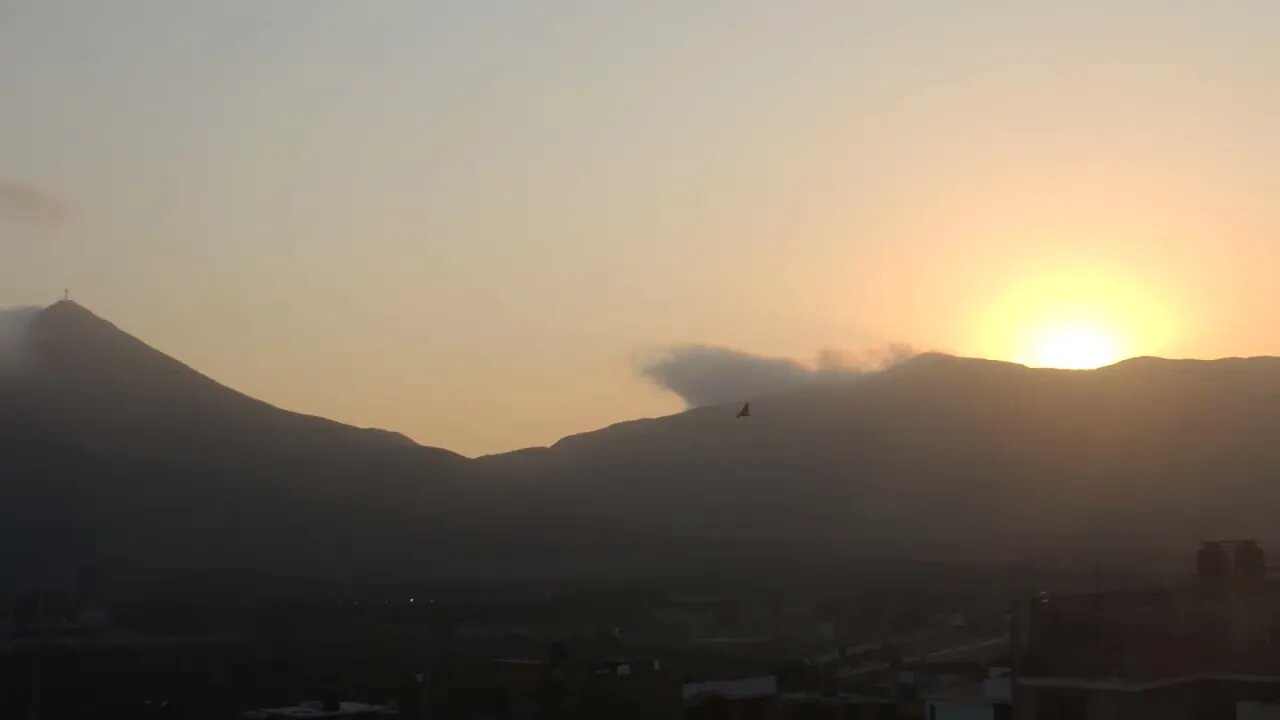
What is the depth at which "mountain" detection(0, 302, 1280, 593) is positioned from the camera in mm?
128750

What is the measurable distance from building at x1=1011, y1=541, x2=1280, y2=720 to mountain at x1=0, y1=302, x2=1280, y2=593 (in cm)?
8276

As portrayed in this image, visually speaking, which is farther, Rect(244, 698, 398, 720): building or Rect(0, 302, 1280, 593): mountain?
Rect(0, 302, 1280, 593): mountain

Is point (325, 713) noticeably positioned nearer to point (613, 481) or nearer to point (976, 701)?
point (976, 701)

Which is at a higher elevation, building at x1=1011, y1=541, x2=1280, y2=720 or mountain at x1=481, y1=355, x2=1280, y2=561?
mountain at x1=481, y1=355, x2=1280, y2=561

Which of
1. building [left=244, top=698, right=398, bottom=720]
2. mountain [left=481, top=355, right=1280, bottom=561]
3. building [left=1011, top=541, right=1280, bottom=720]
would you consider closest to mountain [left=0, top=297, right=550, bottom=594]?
mountain [left=481, top=355, right=1280, bottom=561]

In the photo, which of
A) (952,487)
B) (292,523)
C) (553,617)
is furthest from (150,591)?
(952,487)

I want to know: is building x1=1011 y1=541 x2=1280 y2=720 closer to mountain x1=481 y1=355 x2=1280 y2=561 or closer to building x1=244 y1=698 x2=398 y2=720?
building x1=244 y1=698 x2=398 y2=720

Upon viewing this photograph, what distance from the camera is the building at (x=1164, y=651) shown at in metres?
29.2

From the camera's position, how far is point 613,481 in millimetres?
174625

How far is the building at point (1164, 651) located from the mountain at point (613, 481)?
272 ft

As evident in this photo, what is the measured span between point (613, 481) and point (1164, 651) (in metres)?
146

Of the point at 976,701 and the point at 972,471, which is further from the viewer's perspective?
the point at 972,471

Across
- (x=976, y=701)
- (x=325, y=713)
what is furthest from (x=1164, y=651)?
(x=325, y=713)

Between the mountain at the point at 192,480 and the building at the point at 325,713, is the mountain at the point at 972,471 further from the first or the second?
the building at the point at 325,713
